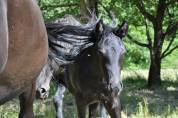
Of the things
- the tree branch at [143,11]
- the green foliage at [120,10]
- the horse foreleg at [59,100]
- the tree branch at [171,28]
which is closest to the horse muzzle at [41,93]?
the horse foreleg at [59,100]

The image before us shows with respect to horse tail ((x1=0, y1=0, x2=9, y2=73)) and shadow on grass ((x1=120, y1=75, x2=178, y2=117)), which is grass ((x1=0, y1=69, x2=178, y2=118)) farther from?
horse tail ((x1=0, y1=0, x2=9, y2=73))

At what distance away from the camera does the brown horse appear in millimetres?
2494

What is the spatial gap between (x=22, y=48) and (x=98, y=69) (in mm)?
3428

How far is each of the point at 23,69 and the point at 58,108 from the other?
Result: 519 centimetres

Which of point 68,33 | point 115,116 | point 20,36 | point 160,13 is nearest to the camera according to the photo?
point 20,36

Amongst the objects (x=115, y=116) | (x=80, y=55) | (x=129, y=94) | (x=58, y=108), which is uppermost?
(x=80, y=55)

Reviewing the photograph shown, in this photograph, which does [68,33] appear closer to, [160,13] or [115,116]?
[115,116]

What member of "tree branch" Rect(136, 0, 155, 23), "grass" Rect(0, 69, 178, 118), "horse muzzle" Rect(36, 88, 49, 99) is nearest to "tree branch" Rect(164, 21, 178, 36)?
"tree branch" Rect(136, 0, 155, 23)

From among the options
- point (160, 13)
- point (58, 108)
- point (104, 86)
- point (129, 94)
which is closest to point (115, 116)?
point (104, 86)

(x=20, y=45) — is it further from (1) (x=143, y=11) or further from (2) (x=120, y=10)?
(2) (x=120, y=10)

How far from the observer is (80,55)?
616 cm

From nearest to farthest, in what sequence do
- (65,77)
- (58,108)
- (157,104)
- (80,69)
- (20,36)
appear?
(20,36) → (80,69) → (65,77) → (58,108) → (157,104)

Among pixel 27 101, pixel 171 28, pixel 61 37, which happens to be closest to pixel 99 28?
pixel 61 37

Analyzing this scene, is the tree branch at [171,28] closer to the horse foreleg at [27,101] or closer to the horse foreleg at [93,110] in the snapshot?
the horse foreleg at [93,110]
